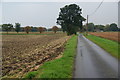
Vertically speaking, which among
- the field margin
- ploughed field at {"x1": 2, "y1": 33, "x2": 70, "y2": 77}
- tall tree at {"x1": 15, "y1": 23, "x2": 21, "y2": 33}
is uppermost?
tall tree at {"x1": 15, "y1": 23, "x2": 21, "y2": 33}

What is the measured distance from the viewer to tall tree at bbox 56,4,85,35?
5969 cm

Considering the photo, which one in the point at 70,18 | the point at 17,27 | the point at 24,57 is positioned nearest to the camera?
the point at 24,57

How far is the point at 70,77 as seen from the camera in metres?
6.19

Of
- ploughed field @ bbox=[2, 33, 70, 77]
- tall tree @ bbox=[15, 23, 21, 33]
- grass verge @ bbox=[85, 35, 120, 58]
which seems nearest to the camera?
ploughed field @ bbox=[2, 33, 70, 77]

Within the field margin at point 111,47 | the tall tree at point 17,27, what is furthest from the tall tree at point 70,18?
the tall tree at point 17,27

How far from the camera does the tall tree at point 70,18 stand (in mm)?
59688

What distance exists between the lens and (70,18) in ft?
197

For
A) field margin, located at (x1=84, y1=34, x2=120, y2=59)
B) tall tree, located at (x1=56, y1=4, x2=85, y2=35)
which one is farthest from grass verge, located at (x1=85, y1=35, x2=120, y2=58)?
tall tree, located at (x1=56, y1=4, x2=85, y2=35)

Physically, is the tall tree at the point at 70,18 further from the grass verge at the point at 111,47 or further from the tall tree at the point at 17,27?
the tall tree at the point at 17,27

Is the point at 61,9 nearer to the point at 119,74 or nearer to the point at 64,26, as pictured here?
the point at 64,26

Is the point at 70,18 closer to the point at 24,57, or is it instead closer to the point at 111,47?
the point at 111,47

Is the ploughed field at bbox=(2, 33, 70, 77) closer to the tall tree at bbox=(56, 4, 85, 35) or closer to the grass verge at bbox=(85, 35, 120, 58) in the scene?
the grass verge at bbox=(85, 35, 120, 58)

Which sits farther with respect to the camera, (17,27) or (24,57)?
(17,27)

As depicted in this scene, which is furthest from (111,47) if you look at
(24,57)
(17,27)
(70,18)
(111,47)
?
(17,27)
